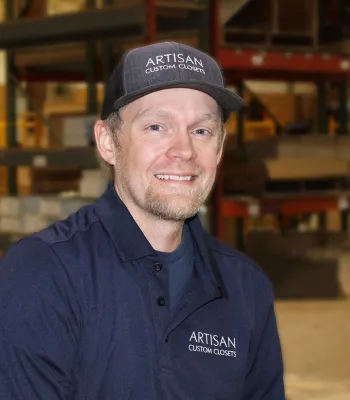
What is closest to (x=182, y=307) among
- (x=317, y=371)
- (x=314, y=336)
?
(x=317, y=371)

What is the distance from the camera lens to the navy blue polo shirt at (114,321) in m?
1.43

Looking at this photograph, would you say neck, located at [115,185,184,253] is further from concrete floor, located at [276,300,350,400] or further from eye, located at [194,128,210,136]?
concrete floor, located at [276,300,350,400]

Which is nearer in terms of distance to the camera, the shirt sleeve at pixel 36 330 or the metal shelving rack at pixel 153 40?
the shirt sleeve at pixel 36 330

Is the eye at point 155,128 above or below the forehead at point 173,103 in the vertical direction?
below

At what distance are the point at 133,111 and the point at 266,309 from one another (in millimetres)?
556

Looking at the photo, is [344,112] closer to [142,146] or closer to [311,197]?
[311,197]

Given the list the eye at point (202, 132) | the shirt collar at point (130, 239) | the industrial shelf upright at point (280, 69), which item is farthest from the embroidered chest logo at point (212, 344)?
the industrial shelf upright at point (280, 69)

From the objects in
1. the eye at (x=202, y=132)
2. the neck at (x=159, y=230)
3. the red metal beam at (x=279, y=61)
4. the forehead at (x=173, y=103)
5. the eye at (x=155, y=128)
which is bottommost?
the neck at (x=159, y=230)

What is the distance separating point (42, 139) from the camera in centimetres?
812

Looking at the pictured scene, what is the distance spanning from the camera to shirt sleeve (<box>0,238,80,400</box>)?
55.7 inches

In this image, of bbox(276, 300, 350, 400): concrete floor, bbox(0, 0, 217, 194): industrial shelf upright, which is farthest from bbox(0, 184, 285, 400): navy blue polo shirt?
bbox(0, 0, 217, 194): industrial shelf upright

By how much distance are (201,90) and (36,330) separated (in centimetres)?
62

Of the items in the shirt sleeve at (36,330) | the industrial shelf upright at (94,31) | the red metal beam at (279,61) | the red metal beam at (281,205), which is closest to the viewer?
the shirt sleeve at (36,330)

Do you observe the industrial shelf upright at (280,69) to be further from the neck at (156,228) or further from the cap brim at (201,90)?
the neck at (156,228)
